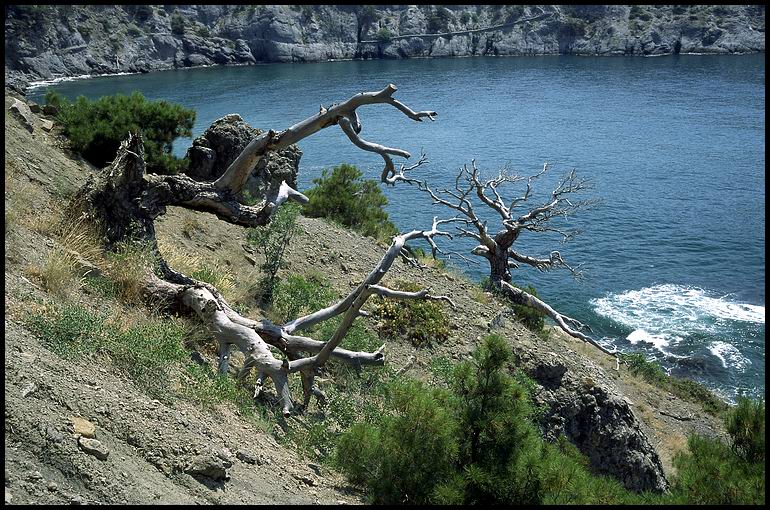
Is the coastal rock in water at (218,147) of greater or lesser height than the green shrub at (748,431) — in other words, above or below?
above

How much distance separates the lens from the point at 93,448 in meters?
6.20

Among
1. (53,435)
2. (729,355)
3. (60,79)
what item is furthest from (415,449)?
(60,79)

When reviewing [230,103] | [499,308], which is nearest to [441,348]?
[499,308]

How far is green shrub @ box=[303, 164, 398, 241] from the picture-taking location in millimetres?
22297

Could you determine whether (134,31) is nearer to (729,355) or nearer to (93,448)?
(729,355)

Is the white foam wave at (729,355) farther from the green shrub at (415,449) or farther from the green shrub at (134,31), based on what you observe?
the green shrub at (134,31)

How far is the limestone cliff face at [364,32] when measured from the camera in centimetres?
9100

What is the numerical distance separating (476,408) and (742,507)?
2472 millimetres

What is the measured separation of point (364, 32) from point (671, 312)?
9235 cm

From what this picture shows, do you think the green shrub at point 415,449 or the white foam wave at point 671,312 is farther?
the white foam wave at point 671,312

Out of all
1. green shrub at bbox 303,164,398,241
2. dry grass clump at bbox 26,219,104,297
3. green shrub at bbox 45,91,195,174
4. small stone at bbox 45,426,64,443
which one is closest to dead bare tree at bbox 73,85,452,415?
dry grass clump at bbox 26,219,104,297

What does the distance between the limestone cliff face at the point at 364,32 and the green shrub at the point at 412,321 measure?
266 feet

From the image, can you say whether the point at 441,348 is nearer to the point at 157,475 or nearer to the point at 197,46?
the point at 157,475

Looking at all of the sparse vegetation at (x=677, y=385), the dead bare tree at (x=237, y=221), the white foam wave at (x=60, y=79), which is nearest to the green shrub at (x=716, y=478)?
the dead bare tree at (x=237, y=221)
